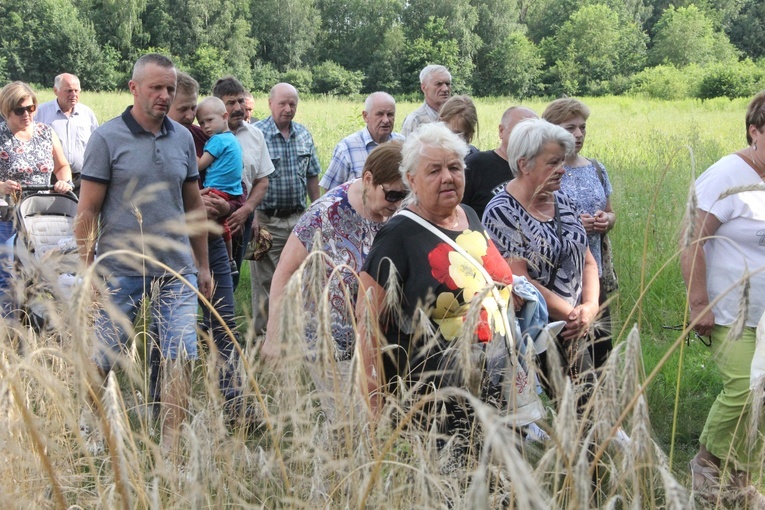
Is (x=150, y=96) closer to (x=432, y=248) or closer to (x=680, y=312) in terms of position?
(x=432, y=248)

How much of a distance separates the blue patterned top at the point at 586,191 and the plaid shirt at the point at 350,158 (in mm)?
1839

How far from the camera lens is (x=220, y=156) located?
19.7ft

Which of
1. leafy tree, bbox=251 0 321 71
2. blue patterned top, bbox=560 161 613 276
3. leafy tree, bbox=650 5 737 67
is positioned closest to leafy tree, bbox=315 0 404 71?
leafy tree, bbox=251 0 321 71

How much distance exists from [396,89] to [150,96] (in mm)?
62165

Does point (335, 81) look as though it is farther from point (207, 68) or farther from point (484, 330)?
point (484, 330)

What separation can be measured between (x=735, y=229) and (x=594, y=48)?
253ft

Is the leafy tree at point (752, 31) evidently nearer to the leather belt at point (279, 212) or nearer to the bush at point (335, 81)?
the bush at point (335, 81)

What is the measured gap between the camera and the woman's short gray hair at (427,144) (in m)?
3.34

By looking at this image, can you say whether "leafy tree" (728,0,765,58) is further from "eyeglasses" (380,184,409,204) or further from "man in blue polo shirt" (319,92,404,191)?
"eyeglasses" (380,184,409,204)

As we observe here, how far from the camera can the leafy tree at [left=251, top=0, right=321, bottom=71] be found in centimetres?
7856

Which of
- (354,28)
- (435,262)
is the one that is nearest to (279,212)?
(435,262)

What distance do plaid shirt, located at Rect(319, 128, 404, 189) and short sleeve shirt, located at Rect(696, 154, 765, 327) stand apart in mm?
3003

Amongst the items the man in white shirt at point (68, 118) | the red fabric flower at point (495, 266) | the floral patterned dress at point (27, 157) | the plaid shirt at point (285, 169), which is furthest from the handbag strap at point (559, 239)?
the man in white shirt at point (68, 118)

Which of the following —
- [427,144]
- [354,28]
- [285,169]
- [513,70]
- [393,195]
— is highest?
[427,144]
